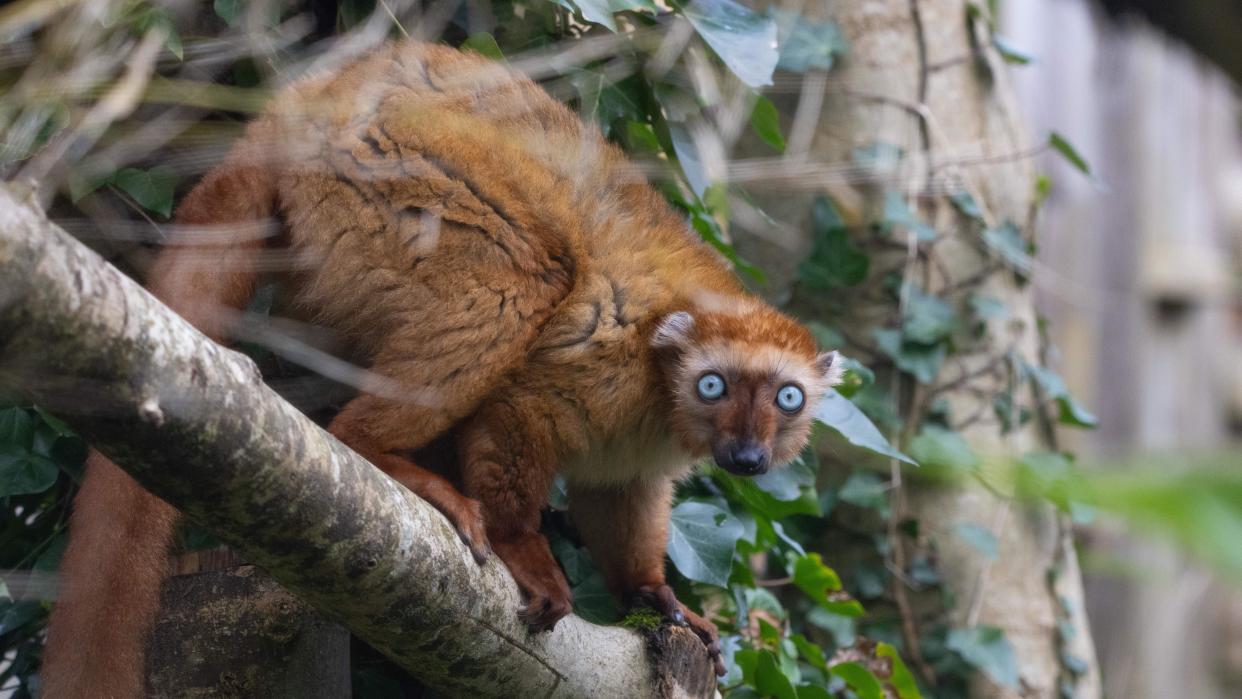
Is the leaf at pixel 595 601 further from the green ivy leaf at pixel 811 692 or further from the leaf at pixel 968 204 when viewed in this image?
the leaf at pixel 968 204

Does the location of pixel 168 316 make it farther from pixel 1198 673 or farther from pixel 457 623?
pixel 1198 673

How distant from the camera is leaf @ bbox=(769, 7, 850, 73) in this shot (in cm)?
568

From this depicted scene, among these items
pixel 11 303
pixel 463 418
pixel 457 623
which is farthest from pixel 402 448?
pixel 11 303

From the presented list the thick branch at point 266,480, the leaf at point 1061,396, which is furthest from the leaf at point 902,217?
the thick branch at point 266,480

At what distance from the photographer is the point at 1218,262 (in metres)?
8.58

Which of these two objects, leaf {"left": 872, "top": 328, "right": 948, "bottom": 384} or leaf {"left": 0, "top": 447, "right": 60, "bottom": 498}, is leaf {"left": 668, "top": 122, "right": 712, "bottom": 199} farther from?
leaf {"left": 0, "top": 447, "right": 60, "bottom": 498}

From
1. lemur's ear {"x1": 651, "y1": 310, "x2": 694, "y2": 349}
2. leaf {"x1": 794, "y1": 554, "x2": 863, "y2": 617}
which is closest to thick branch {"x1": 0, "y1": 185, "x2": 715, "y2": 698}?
lemur's ear {"x1": 651, "y1": 310, "x2": 694, "y2": 349}

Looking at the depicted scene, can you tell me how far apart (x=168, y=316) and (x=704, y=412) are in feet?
7.27

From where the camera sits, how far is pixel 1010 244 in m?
6.07

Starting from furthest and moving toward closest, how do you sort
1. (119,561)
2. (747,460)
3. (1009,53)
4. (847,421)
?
(1009,53) → (847,421) → (747,460) → (119,561)

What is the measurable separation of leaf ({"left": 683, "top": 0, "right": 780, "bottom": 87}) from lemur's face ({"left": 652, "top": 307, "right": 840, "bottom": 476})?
0.84 metres

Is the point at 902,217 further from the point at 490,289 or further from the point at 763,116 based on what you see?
the point at 490,289

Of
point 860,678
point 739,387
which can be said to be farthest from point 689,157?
point 860,678

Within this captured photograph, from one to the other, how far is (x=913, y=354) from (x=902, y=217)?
2.23 ft
